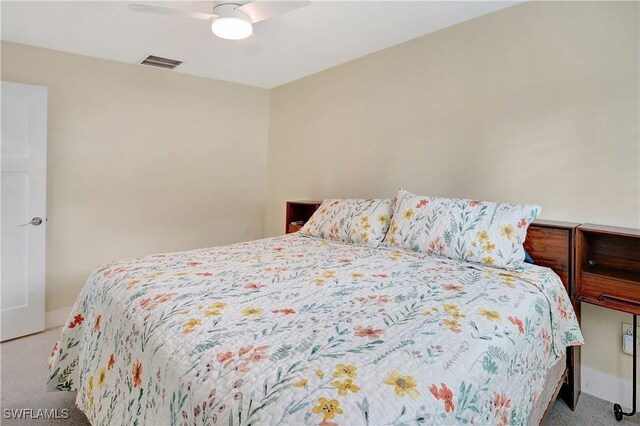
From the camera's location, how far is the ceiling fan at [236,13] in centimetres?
188

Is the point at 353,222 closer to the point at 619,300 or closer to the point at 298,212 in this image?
the point at 298,212

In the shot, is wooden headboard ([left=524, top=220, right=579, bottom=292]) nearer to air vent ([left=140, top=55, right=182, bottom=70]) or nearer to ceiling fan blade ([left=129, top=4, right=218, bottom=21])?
ceiling fan blade ([left=129, top=4, right=218, bottom=21])

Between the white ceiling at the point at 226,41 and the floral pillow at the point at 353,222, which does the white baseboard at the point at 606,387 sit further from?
the white ceiling at the point at 226,41

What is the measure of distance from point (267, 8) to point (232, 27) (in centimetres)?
26

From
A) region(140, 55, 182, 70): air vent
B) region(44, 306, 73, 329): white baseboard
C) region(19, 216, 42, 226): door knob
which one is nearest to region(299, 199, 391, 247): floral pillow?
region(140, 55, 182, 70): air vent

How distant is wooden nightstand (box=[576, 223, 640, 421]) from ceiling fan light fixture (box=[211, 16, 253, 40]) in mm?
2120

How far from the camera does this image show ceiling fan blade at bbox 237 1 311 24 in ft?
6.07

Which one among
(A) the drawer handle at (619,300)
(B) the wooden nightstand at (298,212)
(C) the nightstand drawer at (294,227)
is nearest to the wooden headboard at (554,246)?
(A) the drawer handle at (619,300)

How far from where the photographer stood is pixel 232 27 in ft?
6.81

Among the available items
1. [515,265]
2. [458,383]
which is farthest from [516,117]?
[458,383]

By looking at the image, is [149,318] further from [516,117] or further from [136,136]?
[136,136]

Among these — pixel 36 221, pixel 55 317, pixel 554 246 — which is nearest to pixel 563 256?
pixel 554 246

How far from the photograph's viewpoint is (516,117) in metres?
2.27

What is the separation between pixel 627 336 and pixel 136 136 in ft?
13.0
